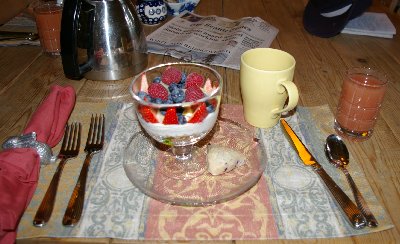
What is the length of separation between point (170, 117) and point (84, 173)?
0.53ft

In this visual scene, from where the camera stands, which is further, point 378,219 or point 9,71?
point 9,71

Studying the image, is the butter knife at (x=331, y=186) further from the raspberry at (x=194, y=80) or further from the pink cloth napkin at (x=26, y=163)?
the pink cloth napkin at (x=26, y=163)

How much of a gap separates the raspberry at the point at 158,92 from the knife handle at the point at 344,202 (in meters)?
0.27

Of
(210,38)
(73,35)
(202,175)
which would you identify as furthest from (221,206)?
(210,38)

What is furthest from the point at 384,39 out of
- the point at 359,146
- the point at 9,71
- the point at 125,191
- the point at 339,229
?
the point at 9,71

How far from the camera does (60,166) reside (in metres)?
0.55

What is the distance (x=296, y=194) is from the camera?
0.51 meters

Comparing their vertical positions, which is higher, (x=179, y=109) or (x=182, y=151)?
(x=179, y=109)

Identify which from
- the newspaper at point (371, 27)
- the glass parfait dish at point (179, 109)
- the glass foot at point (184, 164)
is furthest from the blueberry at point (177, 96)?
the newspaper at point (371, 27)

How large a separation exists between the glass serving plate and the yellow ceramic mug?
0.13ft

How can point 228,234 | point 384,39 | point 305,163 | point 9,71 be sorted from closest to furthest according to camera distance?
A: point 228,234, point 305,163, point 9,71, point 384,39

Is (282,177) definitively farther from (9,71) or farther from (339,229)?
(9,71)

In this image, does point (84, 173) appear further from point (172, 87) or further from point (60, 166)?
point (172, 87)

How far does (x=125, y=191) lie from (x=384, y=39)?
937 mm
